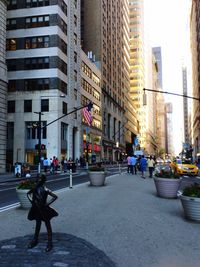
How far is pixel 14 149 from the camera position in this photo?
1940 inches

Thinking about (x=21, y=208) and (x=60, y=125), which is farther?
(x=60, y=125)

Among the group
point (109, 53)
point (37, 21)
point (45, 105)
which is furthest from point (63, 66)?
point (109, 53)

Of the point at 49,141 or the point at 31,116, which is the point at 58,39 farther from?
the point at 49,141

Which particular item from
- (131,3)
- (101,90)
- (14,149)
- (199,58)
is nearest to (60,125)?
(14,149)

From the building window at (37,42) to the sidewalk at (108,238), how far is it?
43.1 metres

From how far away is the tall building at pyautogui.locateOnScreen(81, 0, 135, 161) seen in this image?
77812 mm

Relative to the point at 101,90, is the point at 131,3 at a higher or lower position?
higher

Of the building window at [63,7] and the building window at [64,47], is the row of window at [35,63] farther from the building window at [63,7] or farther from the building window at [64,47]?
the building window at [63,7]

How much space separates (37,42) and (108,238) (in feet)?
156

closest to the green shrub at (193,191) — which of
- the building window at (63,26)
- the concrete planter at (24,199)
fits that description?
the concrete planter at (24,199)

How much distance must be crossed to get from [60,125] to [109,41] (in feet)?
154

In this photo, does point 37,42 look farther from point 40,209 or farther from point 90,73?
point 40,209

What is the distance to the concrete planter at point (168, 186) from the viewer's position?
12288 millimetres

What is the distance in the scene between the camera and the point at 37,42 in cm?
4994
